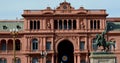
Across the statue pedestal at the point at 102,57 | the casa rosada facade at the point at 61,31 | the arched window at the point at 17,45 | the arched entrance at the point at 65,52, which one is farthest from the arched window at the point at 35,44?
the statue pedestal at the point at 102,57

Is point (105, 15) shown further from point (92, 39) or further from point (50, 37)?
point (50, 37)

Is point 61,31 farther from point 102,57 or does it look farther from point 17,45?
point 102,57

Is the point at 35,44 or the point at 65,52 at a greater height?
the point at 35,44

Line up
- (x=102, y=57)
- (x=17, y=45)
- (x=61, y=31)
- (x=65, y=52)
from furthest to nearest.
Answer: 1. (x=65, y=52)
2. (x=17, y=45)
3. (x=61, y=31)
4. (x=102, y=57)

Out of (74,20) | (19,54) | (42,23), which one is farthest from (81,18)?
(19,54)

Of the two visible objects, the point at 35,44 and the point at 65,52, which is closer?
the point at 35,44

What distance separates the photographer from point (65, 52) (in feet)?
405

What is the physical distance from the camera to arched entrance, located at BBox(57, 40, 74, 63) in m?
123

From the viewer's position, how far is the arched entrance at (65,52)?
4833 inches

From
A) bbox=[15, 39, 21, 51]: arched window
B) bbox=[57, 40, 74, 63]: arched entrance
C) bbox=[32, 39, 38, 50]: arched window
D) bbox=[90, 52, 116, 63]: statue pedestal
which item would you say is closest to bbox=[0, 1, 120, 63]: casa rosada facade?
bbox=[32, 39, 38, 50]: arched window

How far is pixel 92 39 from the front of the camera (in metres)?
118

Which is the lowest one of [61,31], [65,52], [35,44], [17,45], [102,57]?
[65,52]

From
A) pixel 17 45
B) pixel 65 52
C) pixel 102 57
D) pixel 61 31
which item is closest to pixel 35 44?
pixel 17 45

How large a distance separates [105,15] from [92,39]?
20.8ft
